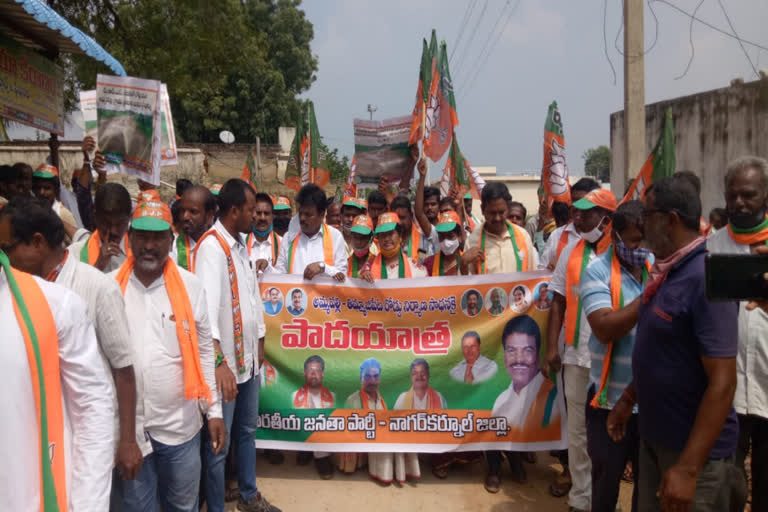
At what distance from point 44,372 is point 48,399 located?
0.29 feet

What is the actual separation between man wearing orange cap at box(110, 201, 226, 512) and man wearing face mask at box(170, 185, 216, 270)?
137cm

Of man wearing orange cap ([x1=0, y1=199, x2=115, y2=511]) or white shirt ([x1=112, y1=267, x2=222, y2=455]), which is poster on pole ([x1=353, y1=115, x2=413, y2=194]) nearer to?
white shirt ([x1=112, y1=267, x2=222, y2=455])

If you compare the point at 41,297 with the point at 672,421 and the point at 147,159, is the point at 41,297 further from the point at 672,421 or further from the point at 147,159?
the point at 147,159

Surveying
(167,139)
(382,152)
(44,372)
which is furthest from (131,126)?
(44,372)

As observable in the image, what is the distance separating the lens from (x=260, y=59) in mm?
15586

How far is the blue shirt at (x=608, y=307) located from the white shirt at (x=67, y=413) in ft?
7.93

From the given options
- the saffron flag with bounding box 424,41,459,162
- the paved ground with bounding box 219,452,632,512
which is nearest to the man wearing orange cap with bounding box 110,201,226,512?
the paved ground with bounding box 219,452,632,512

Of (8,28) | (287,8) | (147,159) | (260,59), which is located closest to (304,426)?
(147,159)

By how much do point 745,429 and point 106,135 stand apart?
194 inches

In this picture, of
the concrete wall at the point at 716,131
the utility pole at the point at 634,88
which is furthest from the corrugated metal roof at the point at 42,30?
the concrete wall at the point at 716,131

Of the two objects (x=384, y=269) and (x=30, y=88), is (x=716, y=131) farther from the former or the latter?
(x=30, y=88)

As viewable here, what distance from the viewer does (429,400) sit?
182 inches

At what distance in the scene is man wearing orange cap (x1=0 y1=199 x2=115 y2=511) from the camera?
174cm

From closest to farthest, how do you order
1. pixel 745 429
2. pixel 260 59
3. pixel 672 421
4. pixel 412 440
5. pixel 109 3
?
pixel 672 421 < pixel 745 429 < pixel 412 440 < pixel 109 3 < pixel 260 59
